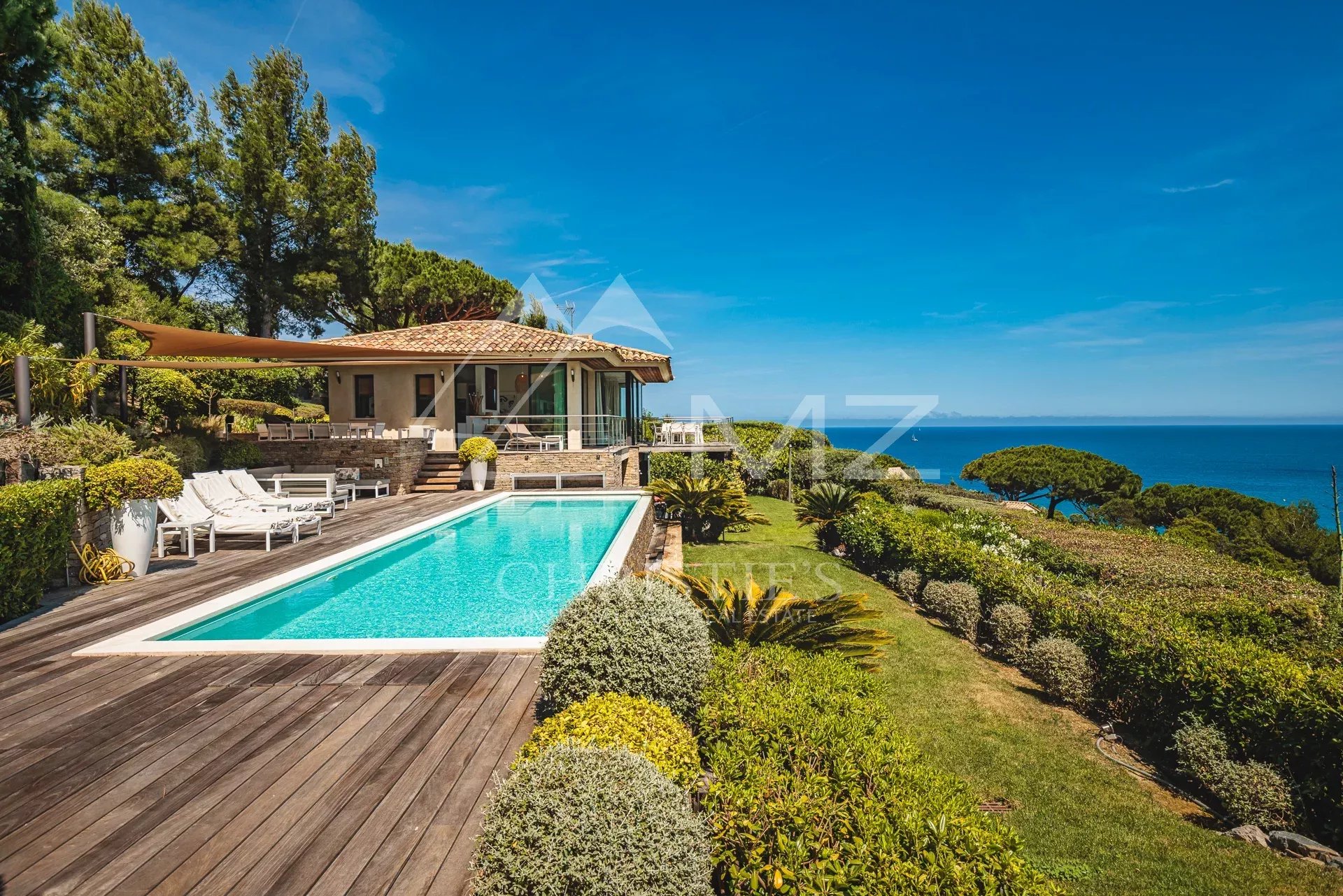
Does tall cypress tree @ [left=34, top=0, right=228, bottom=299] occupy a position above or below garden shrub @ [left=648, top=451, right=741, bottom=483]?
above

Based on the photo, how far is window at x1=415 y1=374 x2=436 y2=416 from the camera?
1816cm

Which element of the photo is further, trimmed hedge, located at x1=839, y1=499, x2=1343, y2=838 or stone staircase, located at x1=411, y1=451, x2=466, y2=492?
stone staircase, located at x1=411, y1=451, x2=466, y2=492

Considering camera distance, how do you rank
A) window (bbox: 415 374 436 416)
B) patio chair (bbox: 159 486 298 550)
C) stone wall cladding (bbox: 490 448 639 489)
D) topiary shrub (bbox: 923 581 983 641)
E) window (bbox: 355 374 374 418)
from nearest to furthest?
A: topiary shrub (bbox: 923 581 983 641) < patio chair (bbox: 159 486 298 550) < stone wall cladding (bbox: 490 448 639 489) < window (bbox: 415 374 436 416) < window (bbox: 355 374 374 418)

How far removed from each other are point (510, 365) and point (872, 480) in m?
12.1

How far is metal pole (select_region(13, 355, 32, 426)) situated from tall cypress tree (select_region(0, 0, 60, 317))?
593 cm

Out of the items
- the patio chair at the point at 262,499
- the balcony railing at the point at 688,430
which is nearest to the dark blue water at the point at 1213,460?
the balcony railing at the point at 688,430

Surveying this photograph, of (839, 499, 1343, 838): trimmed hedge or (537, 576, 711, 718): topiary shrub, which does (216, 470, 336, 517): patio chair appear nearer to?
(537, 576, 711, 718): topiary shrub

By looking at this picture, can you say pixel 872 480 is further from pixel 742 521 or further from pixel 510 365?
pixel 510 365

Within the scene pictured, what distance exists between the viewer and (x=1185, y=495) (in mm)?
24141

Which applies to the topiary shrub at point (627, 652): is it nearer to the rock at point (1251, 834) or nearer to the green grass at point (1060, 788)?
the green grass at point (1060, 788)

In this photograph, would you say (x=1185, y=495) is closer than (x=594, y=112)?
Yes

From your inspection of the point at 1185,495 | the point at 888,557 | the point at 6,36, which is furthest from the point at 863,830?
the point at 1185,495

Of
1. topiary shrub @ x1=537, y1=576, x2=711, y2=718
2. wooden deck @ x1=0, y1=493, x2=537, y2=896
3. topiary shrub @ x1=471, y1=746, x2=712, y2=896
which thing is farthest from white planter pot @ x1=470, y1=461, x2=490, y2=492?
topiary shrub @ x1=471, y1=746, x2=712, y2=896

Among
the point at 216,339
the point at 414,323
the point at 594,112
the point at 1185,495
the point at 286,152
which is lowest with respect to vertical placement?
the point at 1185,495
